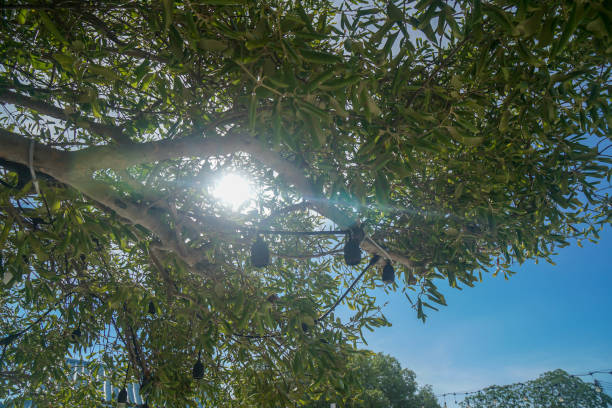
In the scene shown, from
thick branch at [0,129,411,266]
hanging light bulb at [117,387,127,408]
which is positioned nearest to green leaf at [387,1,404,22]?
thick branch at [0,129,411,266]

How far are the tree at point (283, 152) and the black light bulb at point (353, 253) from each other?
0.08 metres

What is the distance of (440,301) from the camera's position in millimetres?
2184

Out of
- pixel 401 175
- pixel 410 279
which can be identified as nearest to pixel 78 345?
pixel 410 279

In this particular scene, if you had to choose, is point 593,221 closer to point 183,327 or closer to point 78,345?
point 183,327

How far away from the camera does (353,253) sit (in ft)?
6.95

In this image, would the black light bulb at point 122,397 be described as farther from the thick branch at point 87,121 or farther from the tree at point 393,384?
the tree at point 393,384

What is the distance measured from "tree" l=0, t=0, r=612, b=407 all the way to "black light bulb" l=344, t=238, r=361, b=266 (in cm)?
8

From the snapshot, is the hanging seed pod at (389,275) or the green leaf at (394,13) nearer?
the green leaf at (394,13)

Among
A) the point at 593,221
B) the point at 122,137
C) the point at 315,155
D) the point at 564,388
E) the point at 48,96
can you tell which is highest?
the point at 48,96

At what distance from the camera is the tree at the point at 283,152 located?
4.07ft

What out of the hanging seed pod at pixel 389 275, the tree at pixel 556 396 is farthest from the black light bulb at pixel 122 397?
the tree at pixel 556 396

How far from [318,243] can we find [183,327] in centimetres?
162

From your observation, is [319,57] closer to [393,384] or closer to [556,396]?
[393,384]

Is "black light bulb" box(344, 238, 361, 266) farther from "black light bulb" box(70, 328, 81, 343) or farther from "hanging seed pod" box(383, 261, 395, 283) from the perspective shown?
"black light bulb" box(70, 328, 81, 343)
